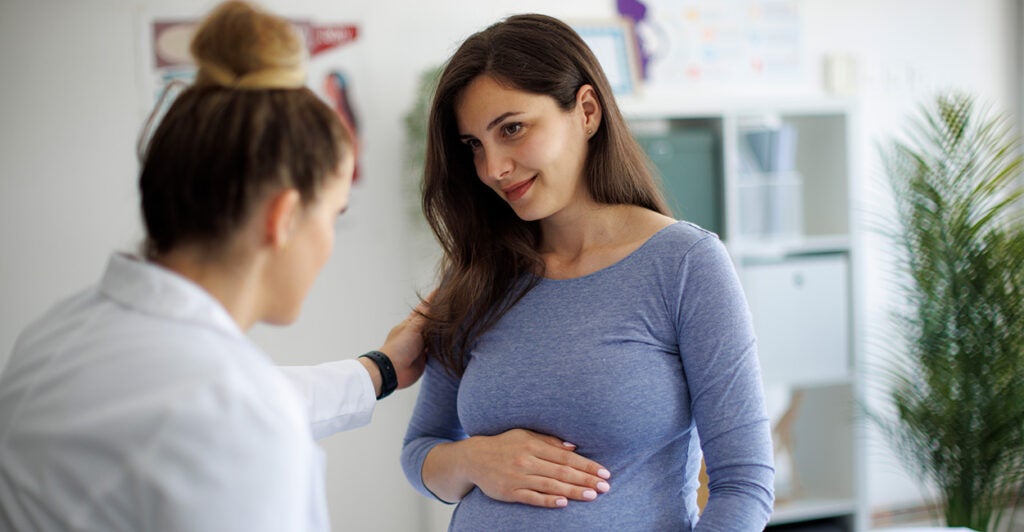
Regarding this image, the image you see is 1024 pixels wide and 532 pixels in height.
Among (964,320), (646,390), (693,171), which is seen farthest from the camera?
(693,171)

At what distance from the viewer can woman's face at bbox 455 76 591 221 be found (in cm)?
135

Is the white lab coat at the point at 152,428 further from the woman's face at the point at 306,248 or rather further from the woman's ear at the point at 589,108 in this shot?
the woman's ear at the point at 589,108

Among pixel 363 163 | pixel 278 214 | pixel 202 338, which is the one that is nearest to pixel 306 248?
pixel 278 214

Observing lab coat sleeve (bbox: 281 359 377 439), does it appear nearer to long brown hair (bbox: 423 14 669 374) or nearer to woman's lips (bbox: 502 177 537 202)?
long brown hair (bbox: 423 14 669 374)

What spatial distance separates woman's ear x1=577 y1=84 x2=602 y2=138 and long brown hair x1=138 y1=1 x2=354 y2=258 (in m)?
0.59

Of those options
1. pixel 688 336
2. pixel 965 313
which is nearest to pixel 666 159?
pixel 965 313

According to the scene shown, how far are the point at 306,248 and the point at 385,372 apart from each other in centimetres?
61

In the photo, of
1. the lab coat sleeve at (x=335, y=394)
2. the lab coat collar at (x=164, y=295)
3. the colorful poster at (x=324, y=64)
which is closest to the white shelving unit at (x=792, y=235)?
the colorful poster at (x=324, y=64)

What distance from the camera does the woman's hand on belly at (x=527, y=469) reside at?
49.2 inches

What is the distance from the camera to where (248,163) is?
2.70ft

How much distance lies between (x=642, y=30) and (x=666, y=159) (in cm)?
68

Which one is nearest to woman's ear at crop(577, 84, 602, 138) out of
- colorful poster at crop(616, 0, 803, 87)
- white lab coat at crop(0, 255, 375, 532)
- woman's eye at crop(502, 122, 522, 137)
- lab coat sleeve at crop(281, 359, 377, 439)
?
woman's eye at crop(502, 122, 522, 137)

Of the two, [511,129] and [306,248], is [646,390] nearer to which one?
[511,129]

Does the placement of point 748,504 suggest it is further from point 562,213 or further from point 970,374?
point 970,374
